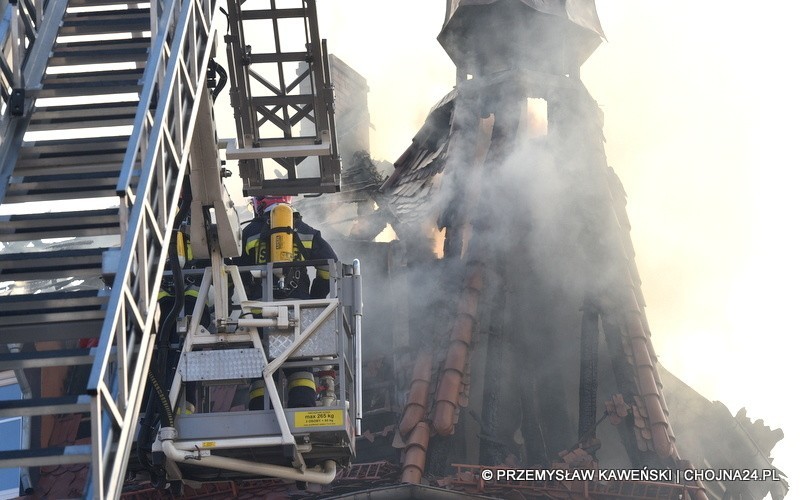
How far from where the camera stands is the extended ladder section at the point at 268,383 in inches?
331

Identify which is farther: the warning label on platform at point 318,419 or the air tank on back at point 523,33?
the air tank on back at point 523,33

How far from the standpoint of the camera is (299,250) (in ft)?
31.8

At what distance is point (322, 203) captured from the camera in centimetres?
2544

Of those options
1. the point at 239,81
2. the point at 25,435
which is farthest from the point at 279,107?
the point at 25,435

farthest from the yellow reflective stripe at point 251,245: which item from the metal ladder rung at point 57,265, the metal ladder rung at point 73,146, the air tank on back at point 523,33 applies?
the air tank on back at point 523,33

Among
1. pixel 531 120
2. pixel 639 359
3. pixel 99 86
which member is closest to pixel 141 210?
pixel 99 86

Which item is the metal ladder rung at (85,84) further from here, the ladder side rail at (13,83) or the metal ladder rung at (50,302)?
the metal ladder rung at (50,302)

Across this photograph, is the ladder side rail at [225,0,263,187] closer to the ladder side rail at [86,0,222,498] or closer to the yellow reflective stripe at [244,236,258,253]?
the yellow reflective stripe at [244,236,258,253]

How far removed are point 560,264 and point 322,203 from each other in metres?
7.22

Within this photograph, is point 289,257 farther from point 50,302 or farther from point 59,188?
point 50,302

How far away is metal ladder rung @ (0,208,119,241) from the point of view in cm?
638

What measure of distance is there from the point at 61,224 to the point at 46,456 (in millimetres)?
1394

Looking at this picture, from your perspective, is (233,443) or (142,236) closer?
(142,236)

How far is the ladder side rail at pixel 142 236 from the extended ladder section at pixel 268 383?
1.90 meters
